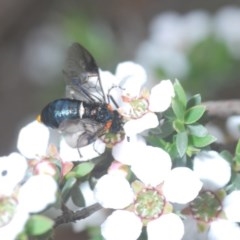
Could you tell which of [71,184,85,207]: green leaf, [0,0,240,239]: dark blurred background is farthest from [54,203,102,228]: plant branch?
[0,0,240,239]: dark blurred background

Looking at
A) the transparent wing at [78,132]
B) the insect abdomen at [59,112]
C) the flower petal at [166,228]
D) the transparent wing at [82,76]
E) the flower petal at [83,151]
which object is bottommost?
the flower petal at [166,228]

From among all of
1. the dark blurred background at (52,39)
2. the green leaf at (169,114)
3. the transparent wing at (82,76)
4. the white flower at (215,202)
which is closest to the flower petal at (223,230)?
the white flower at (215,202)

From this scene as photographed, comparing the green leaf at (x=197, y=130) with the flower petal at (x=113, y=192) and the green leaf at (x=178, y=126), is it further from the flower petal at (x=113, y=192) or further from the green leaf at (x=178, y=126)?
the flower petal at (x=113, y=192)

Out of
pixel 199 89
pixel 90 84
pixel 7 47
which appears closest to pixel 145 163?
pixel 90 84

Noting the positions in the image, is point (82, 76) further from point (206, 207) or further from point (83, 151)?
point (206, 207)

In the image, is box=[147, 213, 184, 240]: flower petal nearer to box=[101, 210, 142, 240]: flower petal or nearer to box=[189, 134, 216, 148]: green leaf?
box=[101, 210, 142, 240]: flower petal

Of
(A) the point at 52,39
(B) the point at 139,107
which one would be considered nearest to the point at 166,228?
(B) the point at 139,107
